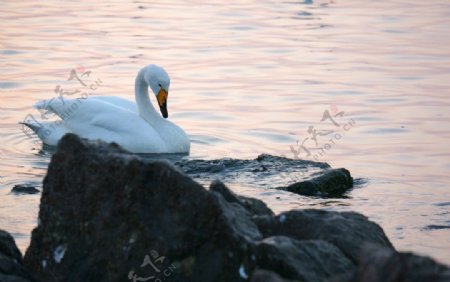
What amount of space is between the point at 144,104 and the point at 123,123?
64 centimetres

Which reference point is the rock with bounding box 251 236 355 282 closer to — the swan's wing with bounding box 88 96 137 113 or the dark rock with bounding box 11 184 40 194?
the dark rock with bounding box 11 184 40 194

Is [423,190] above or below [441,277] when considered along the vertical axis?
below

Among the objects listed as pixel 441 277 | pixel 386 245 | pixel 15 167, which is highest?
pixel 441 277

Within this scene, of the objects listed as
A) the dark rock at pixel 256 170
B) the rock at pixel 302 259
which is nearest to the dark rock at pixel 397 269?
the rock at pixel 302 259

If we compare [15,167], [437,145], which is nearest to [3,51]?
[15,167]

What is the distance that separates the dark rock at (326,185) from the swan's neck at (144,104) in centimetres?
285

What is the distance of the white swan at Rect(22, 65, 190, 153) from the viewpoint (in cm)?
1169

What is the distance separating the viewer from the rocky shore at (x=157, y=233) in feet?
19.7

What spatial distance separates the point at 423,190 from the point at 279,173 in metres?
1.30

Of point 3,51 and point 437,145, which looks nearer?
point 437,145

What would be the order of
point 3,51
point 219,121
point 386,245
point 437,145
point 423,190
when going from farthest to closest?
point 3,51
point 219,121
point 437,145
point 423,190
point 386,245

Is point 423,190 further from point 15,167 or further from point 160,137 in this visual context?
point 15,167

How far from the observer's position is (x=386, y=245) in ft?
21.9

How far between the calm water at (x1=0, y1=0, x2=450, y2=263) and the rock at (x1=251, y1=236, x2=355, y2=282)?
2.04 m
